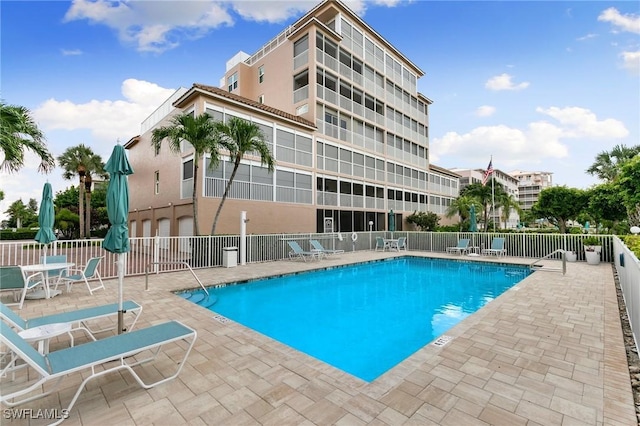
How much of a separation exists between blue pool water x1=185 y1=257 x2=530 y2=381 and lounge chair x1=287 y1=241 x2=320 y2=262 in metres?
2.03

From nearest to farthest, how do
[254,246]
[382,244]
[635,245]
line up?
[635,245]
[254,246]
[382,244]

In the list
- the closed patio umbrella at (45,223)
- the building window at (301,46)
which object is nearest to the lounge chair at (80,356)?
the closed patio umbrella at (45,223)

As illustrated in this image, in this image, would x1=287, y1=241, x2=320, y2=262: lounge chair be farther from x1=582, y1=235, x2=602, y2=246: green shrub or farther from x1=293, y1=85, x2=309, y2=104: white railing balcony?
x1=582, y1=235, x2=602, y2=246: green shrub

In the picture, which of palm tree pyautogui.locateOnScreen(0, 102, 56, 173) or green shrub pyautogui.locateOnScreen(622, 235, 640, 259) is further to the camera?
palm tree pyautogui.locateOnScreen(0, 102, 56, 173)

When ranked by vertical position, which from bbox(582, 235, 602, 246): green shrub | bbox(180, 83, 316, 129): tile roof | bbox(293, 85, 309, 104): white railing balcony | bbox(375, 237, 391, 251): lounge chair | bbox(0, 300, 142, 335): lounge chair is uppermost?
bbox(293, 85, 309, 104): white railing balcony

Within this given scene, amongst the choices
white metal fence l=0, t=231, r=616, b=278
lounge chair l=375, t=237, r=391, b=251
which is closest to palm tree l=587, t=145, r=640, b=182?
white metal fence l=0, t=231, r=616, b=278

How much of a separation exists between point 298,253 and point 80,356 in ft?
36.9

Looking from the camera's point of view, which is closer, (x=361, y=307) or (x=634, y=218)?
(x=361, y=307)

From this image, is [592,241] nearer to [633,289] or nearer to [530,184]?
[633,289]

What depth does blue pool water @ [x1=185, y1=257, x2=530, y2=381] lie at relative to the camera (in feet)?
16.5

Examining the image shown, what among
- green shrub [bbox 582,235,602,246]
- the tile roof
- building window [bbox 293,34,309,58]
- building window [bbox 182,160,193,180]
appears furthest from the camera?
building window [bbox 293,34,309,58]

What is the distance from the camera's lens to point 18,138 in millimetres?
9023

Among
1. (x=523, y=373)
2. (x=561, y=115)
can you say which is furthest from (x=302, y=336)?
(x=561, y=115)

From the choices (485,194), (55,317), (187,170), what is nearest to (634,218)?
(485,194)
